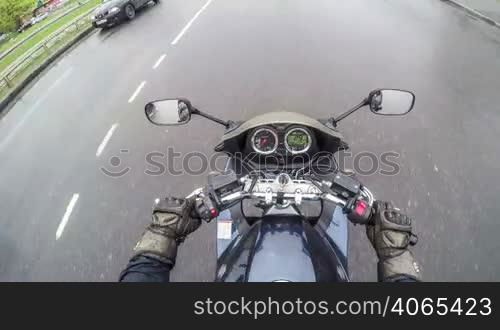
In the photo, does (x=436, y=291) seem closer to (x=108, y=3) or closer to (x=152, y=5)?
(x=108, y=3)

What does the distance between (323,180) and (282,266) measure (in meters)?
0.91

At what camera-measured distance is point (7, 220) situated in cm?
564

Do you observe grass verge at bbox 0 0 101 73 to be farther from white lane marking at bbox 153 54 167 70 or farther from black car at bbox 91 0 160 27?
white lane marking at bbox 153 54 167 70

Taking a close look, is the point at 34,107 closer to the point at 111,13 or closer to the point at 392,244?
the point at 111,13

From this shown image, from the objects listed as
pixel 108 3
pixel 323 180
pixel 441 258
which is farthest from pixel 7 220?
pixel 108 3

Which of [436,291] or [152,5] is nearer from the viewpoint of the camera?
[436,291]

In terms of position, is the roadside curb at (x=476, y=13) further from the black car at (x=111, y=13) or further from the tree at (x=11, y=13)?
the tree at (x=11, y=13)

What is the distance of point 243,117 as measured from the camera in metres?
7.33

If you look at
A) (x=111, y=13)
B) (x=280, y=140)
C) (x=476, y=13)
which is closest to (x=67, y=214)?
(x=280, y=140)

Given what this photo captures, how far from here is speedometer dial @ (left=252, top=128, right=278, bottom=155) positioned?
8.41ft

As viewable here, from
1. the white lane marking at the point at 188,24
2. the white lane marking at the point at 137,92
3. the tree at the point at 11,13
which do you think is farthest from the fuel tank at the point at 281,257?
the tree at the point at 11,13

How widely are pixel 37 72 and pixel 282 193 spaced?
1149cm

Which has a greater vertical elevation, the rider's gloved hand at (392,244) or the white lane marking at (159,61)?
the white lane marking at (159,61)

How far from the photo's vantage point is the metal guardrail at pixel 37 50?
9.93 meters
